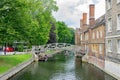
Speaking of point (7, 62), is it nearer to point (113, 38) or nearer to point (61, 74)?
point (61, 74)

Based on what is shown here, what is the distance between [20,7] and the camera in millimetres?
27469

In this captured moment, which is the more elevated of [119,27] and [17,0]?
[17,0]

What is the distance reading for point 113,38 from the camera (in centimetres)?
2781

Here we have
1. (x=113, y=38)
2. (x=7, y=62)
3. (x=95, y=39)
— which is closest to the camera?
(x=113, y=38)

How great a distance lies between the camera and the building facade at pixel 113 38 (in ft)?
85.9

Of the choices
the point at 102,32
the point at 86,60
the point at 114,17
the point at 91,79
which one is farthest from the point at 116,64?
the point at 86,60

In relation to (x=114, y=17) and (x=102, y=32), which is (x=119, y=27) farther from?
(x=102, y=32)

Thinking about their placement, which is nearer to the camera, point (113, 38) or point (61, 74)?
point (113, 38)

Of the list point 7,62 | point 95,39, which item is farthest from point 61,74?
point 95,39

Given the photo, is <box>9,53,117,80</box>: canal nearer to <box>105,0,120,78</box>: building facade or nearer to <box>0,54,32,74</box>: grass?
<box>105,0,120,78</box>: building facade

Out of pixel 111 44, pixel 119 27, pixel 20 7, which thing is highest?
pixel 20 7

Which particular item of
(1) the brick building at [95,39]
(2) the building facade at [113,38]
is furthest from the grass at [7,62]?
(1) the brick building at [95,39]

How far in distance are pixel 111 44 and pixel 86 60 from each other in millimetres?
18913

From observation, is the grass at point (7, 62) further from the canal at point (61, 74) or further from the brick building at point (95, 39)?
the brick building at point (95, 39)
